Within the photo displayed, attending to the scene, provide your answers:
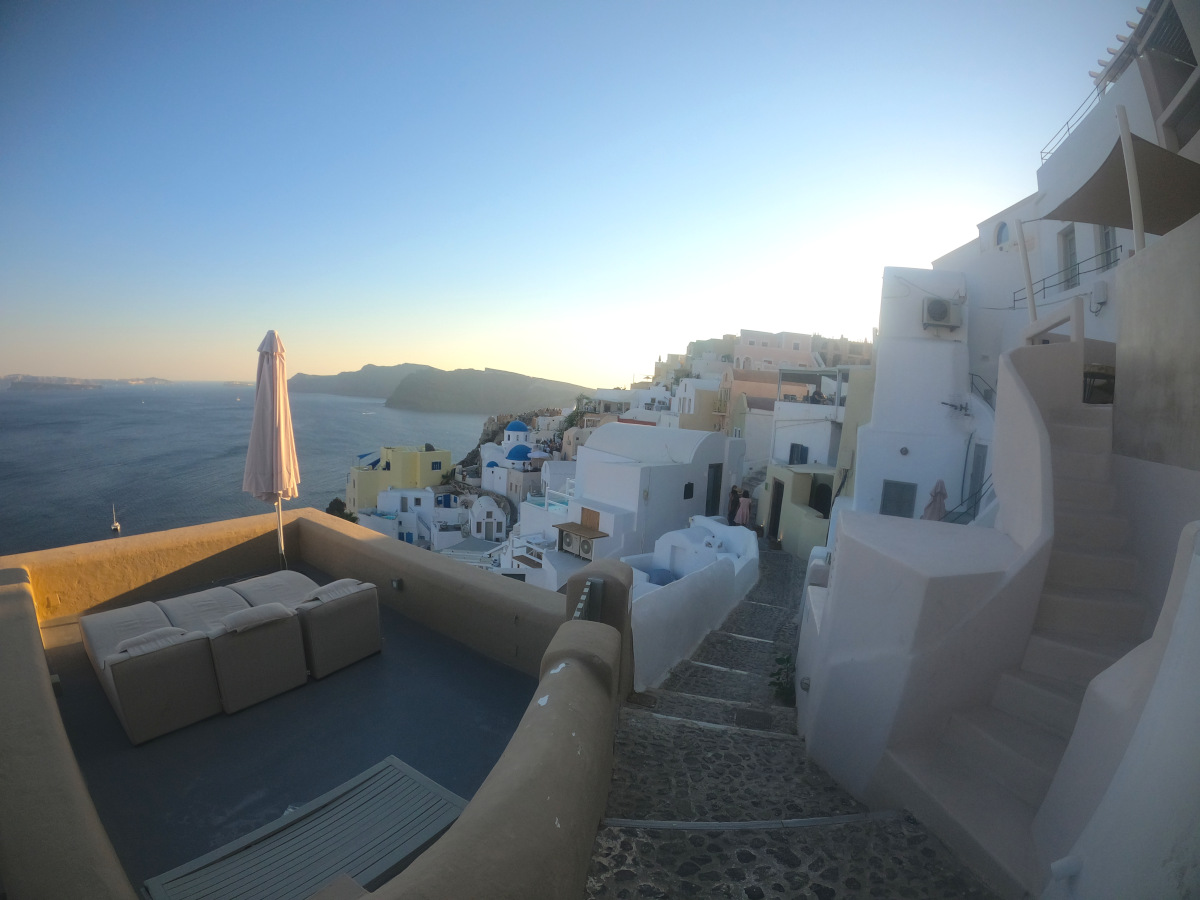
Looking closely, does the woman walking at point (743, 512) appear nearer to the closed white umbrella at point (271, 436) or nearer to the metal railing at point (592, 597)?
the closed white umbrella at point (271, 436)

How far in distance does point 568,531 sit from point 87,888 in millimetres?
16118

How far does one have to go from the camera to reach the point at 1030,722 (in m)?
2.93

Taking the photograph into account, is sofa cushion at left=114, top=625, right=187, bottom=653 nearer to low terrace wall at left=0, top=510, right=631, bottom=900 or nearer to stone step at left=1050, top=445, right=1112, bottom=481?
low terrace wall at left=0, top=510, right=631, bottom=900

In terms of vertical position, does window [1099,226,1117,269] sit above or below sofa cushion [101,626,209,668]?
above

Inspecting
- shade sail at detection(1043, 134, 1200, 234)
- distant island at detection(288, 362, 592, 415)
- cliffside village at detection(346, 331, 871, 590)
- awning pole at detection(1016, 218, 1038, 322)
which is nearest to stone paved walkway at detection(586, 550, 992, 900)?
awning pole at detection(1016, 218, 1038, 322)

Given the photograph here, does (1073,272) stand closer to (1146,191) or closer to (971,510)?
(971,510)

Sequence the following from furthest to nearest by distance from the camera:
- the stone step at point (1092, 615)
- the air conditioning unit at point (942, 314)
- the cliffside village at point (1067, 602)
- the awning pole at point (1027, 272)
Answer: the air conditioning unit at point (942, 314)
the awning pole at point (1027, 272)
the stone step at point (1092, 615)
the cliffside village at point (1067, 602)

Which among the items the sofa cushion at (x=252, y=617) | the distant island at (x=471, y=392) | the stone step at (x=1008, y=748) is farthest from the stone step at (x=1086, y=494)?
the distant island at (x=471, y=392)

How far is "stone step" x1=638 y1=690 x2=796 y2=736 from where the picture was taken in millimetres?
4352

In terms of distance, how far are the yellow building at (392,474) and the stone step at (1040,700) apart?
138ft

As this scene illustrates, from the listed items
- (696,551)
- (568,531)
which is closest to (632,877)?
(696,551)

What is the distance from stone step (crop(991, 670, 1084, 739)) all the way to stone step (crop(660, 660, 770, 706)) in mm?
2705

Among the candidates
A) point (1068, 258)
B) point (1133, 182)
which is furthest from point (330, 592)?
point (1068, 258)

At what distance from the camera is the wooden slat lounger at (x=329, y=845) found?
210 centimetres
